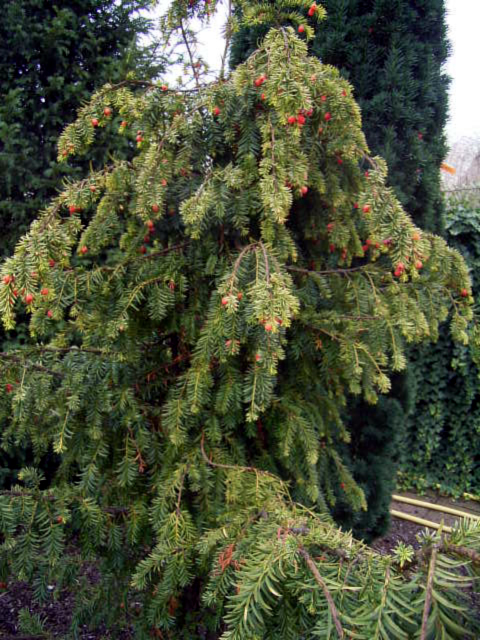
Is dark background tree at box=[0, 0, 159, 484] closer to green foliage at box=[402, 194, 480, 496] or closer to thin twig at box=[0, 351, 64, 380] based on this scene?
thin twig at box=[0, 351, 64, 380]

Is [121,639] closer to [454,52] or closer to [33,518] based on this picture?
[33,518]

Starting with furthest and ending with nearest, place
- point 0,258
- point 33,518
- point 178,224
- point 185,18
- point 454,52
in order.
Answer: point 0,258
point 454,52
point 185,18
point 178,224
point 33,518

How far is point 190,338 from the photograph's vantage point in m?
1.48

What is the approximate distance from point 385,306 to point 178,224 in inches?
27.1

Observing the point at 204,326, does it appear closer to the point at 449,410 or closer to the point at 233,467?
the point at 233,467

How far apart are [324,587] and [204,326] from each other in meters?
0.76

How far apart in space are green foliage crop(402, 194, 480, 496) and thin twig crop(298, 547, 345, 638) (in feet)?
11.4

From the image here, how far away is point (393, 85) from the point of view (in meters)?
2.52

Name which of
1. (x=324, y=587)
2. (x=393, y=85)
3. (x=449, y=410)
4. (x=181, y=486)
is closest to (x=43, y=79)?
(x=393, y=85)

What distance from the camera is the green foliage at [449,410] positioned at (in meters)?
4.09

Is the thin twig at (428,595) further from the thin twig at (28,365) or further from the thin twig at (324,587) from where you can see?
the thin twig at (28,365)

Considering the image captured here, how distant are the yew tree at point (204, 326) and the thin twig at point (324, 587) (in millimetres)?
62

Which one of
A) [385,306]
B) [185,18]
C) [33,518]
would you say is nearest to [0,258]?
[185,18]

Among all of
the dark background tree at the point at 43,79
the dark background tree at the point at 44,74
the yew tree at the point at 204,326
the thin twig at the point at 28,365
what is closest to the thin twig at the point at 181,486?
the yew tree at the point at 204,326
